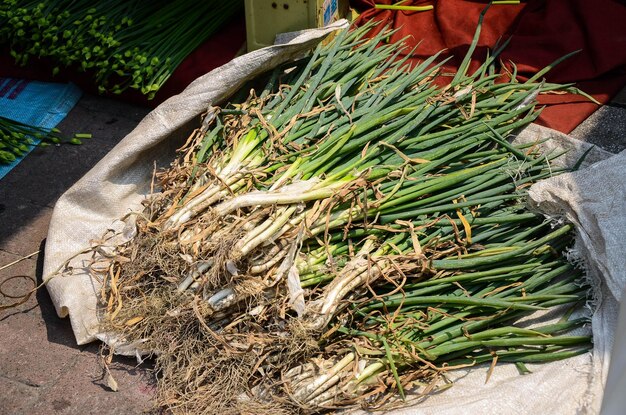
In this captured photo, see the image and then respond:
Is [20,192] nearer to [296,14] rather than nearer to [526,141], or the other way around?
[296,14]

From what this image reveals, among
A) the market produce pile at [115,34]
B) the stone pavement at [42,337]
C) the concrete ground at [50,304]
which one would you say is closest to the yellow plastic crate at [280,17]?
the market produce pile at [115,34]

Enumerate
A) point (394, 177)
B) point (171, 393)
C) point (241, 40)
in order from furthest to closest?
point (241, 40) < point (394, 177) < point (171, 393)

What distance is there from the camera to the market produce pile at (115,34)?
3.23 metres

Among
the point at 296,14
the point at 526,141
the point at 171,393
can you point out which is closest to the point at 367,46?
the point at 296,14

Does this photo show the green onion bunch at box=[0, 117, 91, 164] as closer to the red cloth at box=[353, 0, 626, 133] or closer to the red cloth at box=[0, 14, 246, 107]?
the red cloth at box=[0, 14, 246, 107]

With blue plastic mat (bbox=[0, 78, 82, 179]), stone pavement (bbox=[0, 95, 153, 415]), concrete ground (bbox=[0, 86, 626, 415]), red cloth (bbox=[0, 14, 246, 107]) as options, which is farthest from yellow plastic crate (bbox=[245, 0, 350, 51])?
blue plastic mat (bbox=[0, 78, 82, 179])

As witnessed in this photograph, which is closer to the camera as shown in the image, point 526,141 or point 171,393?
point 171,393

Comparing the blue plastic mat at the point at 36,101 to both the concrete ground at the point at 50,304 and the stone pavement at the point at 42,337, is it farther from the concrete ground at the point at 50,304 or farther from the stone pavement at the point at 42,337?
the stone pavement at the point at 42,337

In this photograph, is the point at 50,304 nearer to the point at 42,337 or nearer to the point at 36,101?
the point at 42,337

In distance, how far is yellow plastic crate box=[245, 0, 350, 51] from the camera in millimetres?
3033

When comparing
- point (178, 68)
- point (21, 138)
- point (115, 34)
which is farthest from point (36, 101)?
point (178, 68)

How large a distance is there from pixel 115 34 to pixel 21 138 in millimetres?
649

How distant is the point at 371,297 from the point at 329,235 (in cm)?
23

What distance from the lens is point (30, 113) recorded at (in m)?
3.42
